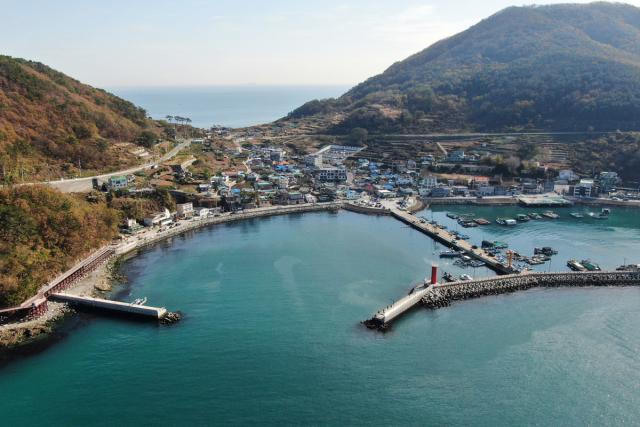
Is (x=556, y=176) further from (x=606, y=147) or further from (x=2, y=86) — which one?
(x=2, y=86)

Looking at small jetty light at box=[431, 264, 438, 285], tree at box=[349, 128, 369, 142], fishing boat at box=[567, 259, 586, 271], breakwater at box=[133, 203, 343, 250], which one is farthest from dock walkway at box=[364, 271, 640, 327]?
tree at box=[349, 128, 369, 142]

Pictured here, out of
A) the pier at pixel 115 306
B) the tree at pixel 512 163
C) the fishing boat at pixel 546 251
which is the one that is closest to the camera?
the pier at pixel 115 306

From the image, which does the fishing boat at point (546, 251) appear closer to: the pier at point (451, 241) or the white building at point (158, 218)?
the pier at point (451, 241)

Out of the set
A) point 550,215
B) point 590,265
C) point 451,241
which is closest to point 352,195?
point 451,241

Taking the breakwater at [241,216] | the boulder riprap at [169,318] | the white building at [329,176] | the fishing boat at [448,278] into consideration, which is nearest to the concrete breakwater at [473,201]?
the breakwater at [241,216]

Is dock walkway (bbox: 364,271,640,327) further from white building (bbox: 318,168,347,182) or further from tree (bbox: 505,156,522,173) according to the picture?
white building (bbox: 318,168,347,182)

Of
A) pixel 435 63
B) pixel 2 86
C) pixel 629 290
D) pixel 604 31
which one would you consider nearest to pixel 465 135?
pixel 629 290

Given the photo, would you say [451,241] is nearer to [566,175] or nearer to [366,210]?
[366,210]
